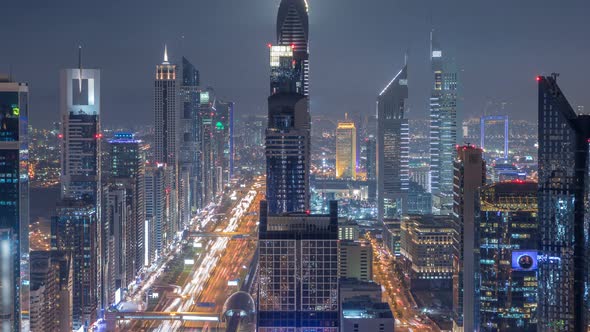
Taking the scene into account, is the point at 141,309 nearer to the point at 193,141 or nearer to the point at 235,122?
the point at 193,141

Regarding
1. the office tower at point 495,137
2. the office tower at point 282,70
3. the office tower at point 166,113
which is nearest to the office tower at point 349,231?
the office tower at point 282,70

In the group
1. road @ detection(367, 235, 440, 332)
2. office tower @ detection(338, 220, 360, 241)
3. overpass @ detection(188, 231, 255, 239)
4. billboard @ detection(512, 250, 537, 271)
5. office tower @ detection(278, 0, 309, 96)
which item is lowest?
road @ detection(367, 235, 440, 332)

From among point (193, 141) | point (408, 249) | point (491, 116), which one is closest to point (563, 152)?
point (408, 249)

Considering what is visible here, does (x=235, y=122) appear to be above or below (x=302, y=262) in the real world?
above

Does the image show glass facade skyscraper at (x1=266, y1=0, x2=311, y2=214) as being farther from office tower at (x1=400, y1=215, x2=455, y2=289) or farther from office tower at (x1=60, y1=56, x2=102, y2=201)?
office tower at (x1=60, y1=56, x2=102, y2=201)

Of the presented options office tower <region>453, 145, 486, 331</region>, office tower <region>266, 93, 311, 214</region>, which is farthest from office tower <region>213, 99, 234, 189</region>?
office tower <region>453, 145, 486, 331</region>

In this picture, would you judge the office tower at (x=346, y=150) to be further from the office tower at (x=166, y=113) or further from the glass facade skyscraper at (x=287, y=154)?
the glass facade skyscraper at (x=287, y=154)
